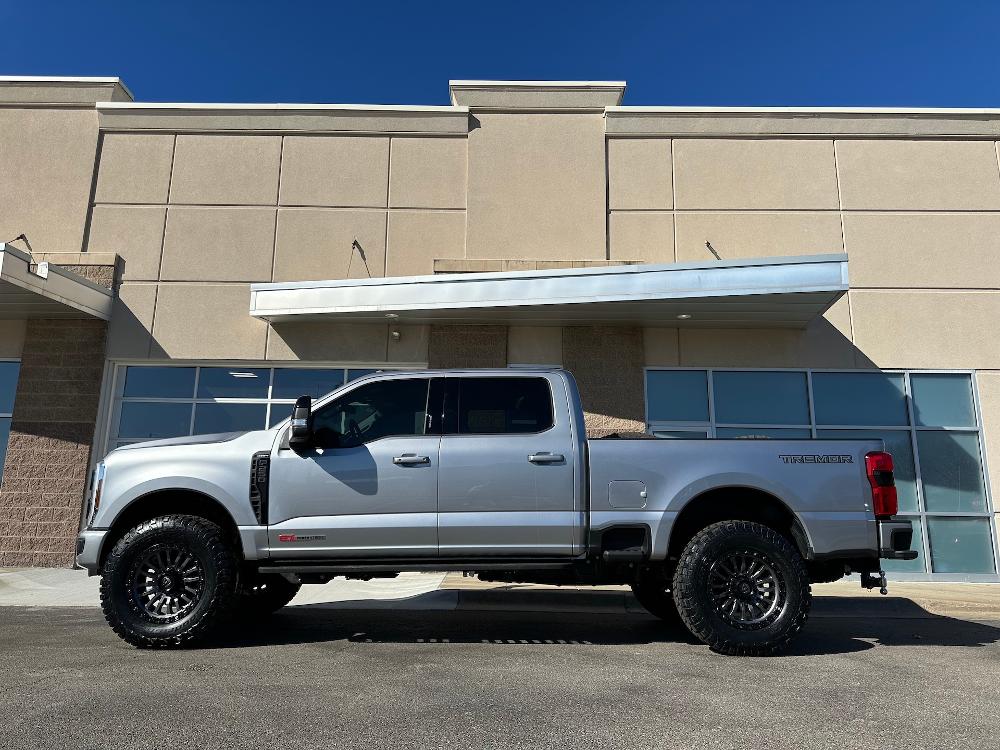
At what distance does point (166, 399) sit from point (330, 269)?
11.9 feet

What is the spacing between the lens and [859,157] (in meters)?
12.6

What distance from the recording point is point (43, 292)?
10422 millimetres

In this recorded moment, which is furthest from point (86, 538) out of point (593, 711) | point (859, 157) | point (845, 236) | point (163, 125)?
point (859, 157)

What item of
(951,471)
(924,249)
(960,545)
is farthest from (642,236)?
(960,545)

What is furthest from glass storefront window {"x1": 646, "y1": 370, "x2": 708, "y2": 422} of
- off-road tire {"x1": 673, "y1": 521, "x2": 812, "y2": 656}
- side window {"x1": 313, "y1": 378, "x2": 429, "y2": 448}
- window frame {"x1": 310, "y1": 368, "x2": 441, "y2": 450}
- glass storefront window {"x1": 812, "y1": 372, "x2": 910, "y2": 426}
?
side window {"x1": 313, "y1": 378, "x2": 429, "y2": 448}

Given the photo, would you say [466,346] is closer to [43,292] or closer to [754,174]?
[754,174]

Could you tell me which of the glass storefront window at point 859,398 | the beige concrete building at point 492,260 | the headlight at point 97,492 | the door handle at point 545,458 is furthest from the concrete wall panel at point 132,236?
the glass storefront window at point 859,398

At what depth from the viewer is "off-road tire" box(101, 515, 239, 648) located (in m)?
5.23

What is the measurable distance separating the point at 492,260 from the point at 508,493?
7.36m

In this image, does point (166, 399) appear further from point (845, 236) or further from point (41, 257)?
point (845, 236)

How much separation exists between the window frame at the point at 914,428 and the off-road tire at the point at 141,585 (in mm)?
7750

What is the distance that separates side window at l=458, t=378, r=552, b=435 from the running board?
1028mm

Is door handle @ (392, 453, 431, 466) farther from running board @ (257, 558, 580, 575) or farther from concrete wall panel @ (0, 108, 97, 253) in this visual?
Result: concrete wall panel @ (0, 108, 97, 253)

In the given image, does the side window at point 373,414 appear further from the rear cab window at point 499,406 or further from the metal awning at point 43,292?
the metal awning at point 43,292
